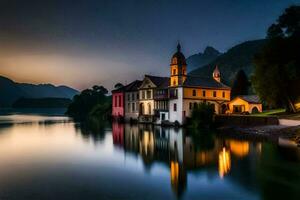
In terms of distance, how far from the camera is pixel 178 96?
6656 cm

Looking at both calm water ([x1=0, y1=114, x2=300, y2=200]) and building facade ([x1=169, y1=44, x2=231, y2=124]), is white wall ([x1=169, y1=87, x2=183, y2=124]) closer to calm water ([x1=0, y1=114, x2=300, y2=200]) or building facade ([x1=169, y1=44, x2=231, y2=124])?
building facade ([x1=169, y1=44, x2=231, y2=124])

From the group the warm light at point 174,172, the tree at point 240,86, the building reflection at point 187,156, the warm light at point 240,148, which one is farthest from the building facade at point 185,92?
the warm light at point 174,172

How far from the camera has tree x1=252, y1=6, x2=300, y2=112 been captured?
171 ft

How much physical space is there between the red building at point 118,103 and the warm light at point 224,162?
55.1m

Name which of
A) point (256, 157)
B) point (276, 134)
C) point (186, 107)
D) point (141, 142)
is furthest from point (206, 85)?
point (256, 157)

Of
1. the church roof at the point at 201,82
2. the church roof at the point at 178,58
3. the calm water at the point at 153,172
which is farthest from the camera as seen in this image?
the church roof at the point at 178,58

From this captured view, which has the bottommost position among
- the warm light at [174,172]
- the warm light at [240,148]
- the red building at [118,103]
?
the warm light at [174,172]

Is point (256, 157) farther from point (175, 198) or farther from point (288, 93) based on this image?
point (288, 93)

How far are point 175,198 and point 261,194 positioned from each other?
14.6 ft

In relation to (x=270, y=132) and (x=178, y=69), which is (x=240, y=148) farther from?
(x=178, y=69)

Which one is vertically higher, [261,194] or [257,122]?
[257,122]

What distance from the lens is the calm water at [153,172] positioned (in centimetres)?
1806

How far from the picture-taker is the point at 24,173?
2381 cm

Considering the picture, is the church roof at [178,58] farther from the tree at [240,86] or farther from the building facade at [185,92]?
the tree at [240,86]
